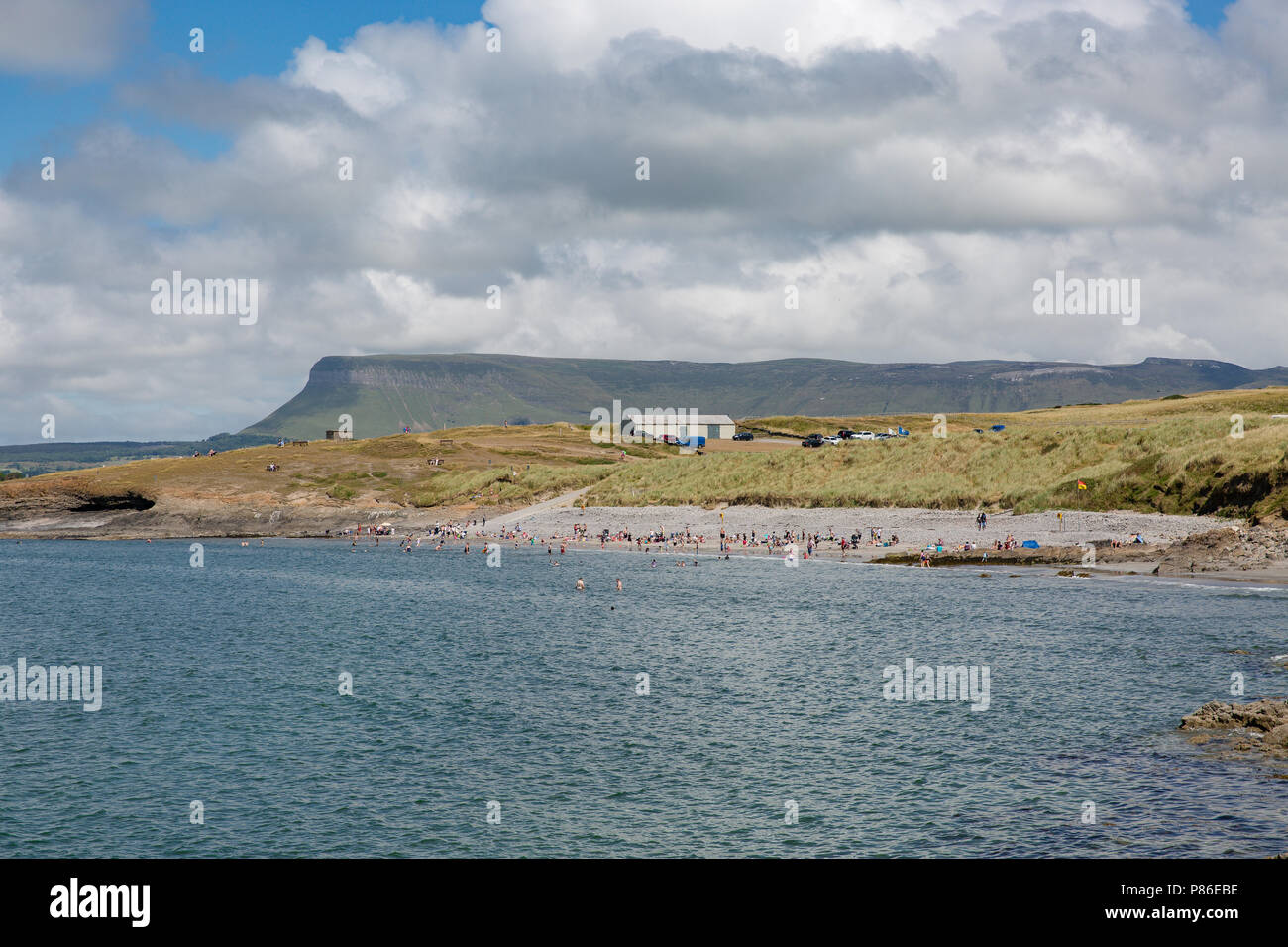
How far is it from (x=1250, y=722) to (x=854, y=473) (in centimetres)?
9453

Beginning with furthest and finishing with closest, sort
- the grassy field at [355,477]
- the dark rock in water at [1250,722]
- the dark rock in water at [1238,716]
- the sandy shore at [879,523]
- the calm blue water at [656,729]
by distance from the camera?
the grassy field at [355,477]
the sandy shore at [879,523]
the dark rock in water at [1238,716]
the dark rock in water at [1250,722]
the calm blue water at [656,729]

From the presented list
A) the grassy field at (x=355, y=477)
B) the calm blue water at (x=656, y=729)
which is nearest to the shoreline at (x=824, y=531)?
the grassy field at (x=355, y=477)

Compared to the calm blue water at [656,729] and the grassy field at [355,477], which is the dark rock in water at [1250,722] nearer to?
the calm blue water at [656,729]

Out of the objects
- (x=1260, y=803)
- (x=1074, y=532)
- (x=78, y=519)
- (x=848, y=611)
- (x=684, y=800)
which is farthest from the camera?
(x=78, y=519)

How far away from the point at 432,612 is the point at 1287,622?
53301 millimetres

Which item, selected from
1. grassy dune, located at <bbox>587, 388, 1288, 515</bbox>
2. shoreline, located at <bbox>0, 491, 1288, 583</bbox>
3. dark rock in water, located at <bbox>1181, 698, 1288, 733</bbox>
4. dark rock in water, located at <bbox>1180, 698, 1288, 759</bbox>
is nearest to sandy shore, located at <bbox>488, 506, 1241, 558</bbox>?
shoreline, located at <bbox>0, 491, 1288, 583</bbox>

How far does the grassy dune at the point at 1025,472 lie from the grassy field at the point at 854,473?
6.9 inches

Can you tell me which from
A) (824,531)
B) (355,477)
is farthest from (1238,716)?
(355,477)

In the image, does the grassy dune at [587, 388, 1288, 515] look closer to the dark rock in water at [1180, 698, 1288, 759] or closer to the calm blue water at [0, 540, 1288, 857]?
the calm blue water at [0, 540, 1288, 857]

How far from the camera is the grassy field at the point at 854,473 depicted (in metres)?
91.3

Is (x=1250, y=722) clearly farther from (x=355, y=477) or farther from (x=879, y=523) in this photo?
(x=355, y=477)

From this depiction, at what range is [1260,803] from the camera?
26.8 metres
